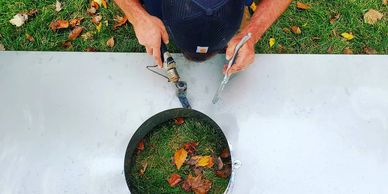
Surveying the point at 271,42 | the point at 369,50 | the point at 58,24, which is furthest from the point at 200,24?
the point at 369,50

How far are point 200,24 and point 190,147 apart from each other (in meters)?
0.67

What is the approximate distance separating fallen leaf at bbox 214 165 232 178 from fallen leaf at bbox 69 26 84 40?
1.07 metres

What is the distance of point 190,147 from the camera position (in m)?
2.00

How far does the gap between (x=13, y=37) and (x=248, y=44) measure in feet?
4.51

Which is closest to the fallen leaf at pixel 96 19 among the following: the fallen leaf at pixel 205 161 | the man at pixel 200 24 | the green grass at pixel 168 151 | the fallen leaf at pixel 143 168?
the man at pixel 200 24

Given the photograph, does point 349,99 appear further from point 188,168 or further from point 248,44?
point 188,168

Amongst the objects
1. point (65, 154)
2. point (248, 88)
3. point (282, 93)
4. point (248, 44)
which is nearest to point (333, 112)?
point (282, 93)

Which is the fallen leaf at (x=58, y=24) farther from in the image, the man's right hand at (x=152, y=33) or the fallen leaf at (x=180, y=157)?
the fallen leaf at (x=180, y=157)

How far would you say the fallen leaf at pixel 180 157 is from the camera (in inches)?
76.9

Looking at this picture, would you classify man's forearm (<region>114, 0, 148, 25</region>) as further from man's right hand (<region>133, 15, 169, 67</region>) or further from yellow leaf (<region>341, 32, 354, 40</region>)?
yellow leaf (<region>341, 32, 354, 40</region>)

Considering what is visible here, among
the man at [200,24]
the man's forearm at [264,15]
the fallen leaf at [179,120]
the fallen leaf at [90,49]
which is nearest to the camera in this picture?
the man at [200,24]

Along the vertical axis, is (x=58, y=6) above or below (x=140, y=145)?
above

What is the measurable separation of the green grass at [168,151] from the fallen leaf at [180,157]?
19 mm

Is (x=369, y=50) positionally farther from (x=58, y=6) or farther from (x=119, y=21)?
(x=58, y=6)
